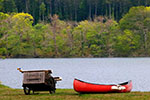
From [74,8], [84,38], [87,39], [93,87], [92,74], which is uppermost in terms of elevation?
[74,8]

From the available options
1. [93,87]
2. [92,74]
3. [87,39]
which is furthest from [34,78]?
[87,39]

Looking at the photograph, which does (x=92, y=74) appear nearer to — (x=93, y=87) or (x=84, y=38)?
(x=93, y=87)

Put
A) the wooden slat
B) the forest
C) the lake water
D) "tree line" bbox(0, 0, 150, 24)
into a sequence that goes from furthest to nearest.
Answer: "tree line" bbox(0, 0, 150, 24)
the forest
the lake water
the wooden slat

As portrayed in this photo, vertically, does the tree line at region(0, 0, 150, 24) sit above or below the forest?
above

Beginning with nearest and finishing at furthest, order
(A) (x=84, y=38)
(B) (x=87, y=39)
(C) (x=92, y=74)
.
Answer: (C) (x=92, y=74) → (A) (x=84, y=38) → (B) (x=87, y=39)

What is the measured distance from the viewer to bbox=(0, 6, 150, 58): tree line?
342 ft

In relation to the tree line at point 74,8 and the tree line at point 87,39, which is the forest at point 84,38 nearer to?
the tree line at point 87,39

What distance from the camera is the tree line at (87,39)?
104375 mm

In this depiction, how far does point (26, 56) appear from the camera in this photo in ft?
357

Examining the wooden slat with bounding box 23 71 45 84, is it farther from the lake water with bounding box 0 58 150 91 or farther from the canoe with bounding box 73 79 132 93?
the lake water with bounding box 0 58 150 91

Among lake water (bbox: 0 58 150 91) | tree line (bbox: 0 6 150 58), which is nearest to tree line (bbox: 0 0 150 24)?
tree line (bbox: 0 6 150 58)

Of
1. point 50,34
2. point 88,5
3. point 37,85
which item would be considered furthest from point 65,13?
point 37,85

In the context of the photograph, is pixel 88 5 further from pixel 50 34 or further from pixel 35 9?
pixel 50 34

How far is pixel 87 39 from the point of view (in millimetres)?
106062
